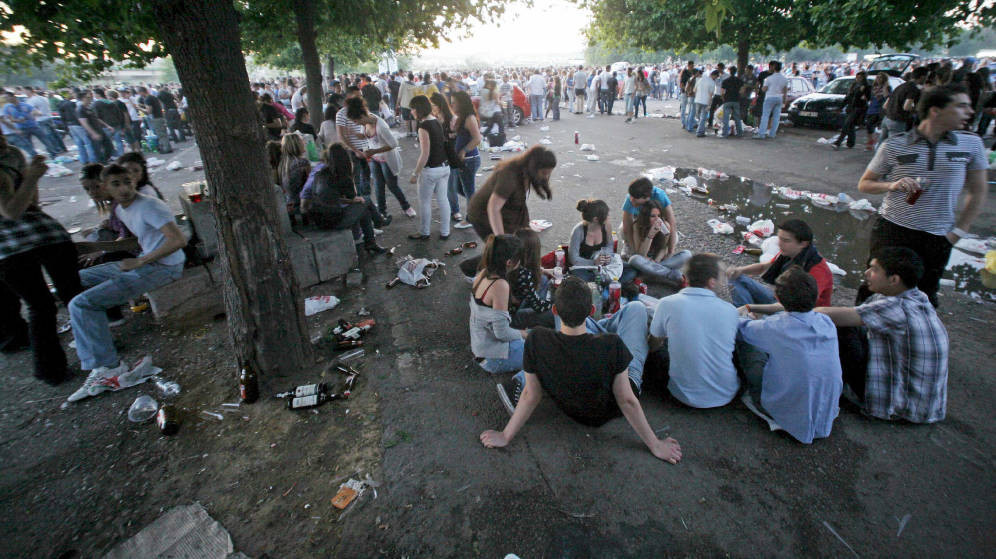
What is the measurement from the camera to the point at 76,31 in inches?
159

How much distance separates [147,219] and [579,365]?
3.86 m

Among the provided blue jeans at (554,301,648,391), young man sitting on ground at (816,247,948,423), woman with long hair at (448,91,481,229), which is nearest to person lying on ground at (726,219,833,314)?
young man sitting on ground at (816,247,948,423)

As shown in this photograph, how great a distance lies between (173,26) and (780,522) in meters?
4.45

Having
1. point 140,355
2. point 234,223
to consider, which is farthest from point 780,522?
point 140,355

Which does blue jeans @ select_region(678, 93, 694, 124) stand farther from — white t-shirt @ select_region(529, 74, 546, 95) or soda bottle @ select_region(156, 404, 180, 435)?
soda bottle @ select_region(156, 404, 180, 435)

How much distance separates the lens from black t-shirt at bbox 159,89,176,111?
14.6 m

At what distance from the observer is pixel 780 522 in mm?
2463

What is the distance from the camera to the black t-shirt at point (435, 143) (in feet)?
18.7

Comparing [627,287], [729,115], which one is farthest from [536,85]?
[627,287]

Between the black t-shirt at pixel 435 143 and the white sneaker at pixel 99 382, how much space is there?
3832 millimetres

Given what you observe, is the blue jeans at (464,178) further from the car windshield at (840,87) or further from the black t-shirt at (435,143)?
the car windshield at (840,87)

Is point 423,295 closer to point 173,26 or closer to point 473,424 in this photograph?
point 473,424

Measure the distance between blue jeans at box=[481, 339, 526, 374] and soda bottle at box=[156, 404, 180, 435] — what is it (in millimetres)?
2258

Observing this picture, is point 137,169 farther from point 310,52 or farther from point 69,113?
point 69,113
